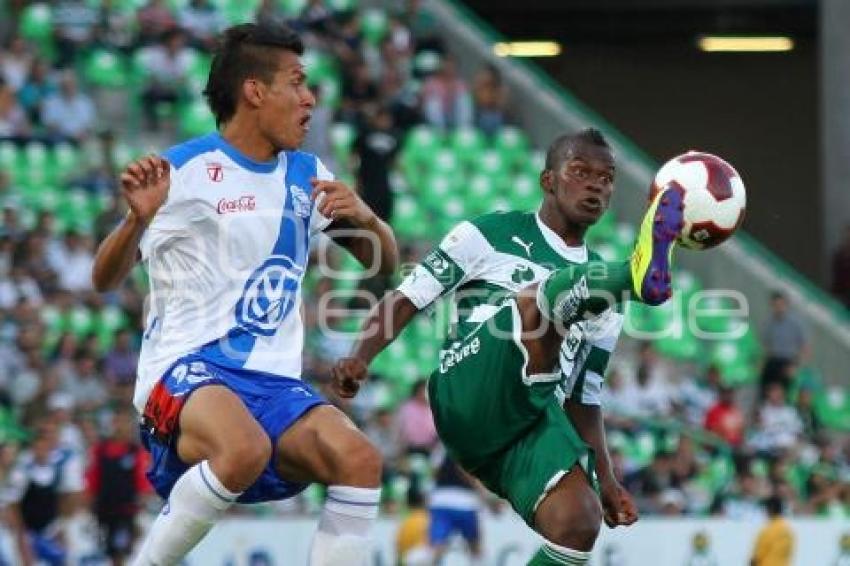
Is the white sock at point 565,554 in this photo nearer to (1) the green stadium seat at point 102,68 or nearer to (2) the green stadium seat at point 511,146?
(1) the green stadium seat at point 102,68

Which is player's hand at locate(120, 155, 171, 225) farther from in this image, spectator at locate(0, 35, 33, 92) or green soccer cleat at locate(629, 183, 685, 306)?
spectator at locate(0, 35, 33, 92)

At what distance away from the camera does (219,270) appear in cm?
749

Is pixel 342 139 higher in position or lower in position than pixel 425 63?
lower

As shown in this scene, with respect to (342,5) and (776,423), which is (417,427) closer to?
(776,423)

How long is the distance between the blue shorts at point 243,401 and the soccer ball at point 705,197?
1495mm

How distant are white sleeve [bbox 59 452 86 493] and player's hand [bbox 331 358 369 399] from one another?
516 cm

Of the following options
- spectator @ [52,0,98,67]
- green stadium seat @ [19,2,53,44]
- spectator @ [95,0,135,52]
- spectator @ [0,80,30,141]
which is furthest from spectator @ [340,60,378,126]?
spectator @ [0,80,30,141]

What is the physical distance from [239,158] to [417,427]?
7280 mm

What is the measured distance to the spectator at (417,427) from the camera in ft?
48.0

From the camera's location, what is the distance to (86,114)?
662 inches

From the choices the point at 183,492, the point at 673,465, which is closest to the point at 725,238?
the point at 183,492

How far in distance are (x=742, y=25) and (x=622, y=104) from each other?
202 cm

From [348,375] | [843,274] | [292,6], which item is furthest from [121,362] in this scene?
[843,274]

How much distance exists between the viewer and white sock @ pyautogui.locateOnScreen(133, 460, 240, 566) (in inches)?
281
